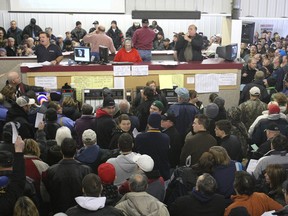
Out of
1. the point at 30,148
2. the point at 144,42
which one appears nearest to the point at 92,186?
the point at 30,148

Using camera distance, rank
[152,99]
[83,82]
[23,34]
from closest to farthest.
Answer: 1. [152,99]
2. [83,82]
3. [23,34]

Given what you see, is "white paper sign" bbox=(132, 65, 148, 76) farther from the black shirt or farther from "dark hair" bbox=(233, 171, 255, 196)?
"dark hair" bbox=(233, 171, 255, 196)

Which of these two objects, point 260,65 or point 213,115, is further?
point 260,65

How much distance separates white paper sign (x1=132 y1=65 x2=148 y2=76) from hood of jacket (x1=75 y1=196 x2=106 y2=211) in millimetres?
5600

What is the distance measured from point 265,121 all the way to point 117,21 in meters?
11.6

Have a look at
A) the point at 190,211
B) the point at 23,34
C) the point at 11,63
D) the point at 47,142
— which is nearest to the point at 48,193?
the point at 47,142

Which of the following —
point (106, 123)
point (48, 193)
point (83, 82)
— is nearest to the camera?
point (48, 193)

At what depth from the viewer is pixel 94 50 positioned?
10516 millimetres

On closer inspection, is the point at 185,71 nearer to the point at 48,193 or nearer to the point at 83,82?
the point at 83,82

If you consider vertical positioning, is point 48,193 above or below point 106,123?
below

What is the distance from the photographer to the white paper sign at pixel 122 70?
8758 mm

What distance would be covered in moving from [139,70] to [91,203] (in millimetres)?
5700

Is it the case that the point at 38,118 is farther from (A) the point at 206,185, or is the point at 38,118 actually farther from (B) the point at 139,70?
(B) the point at 139,70

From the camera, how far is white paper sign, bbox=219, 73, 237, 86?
30.6 ft
